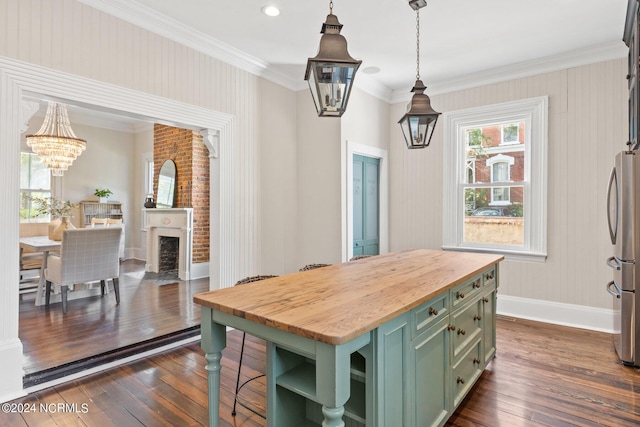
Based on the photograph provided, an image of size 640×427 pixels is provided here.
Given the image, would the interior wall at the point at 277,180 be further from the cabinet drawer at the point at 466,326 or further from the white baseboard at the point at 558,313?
the white baseboard at the point at 558,313

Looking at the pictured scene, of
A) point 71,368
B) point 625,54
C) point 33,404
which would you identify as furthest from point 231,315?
point 625,54

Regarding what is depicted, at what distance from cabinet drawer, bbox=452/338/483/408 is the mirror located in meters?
5.57

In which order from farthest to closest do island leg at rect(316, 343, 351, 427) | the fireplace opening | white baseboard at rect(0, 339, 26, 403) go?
the fireplace opening → white baseboard at rect(0, 339, 26, 403) → island leg at rect(316, 343, 351, 427)

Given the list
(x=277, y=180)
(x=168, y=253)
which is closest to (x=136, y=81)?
(x=277, y=180)

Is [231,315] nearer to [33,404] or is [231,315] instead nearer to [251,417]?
[251,417]

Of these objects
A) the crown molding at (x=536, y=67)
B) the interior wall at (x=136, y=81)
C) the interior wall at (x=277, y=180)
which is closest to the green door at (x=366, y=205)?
the interior wall at (x=277, y=180)

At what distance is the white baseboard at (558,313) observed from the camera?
146 inches

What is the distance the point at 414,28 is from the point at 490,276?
2252mm

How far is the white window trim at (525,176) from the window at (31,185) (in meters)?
7.21

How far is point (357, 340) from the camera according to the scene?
4.33 ft

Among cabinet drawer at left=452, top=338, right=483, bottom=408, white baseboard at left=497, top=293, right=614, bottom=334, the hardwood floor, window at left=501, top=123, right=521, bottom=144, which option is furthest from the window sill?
cabinet drawer at left=452, top=338, right=483, bottom=408

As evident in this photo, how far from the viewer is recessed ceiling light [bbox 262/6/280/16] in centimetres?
289

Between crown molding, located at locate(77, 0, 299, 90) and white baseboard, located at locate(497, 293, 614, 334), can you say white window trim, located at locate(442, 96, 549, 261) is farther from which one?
crown molding, located at locate(77, 0, 299, 90)

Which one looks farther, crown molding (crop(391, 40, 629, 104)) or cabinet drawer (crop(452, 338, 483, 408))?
crown molding (crop(391, 40, 629, 104))
